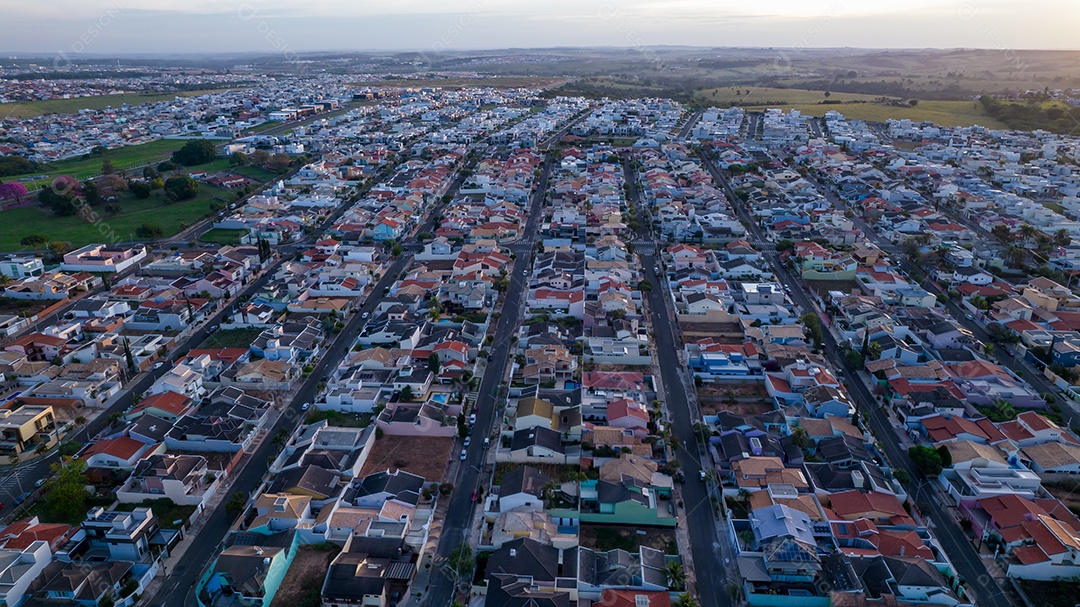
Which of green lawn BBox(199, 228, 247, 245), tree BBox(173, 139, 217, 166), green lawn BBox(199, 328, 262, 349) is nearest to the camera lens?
green lawn BBox(199, 328, 262, 349)

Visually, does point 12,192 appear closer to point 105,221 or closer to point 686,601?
point 105,221

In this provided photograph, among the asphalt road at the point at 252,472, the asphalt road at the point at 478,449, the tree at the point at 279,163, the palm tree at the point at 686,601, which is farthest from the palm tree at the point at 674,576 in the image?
the tree at the point at 279,163

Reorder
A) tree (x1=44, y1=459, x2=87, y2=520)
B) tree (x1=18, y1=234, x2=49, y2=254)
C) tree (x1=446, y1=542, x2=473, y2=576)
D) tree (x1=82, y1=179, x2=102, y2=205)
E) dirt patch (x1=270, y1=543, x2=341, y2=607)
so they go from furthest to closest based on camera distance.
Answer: tree (x1=82, y1=179, x2=102, y2=205) < tree (x1=18, y1=234, x2=49, y2=254) < tree (x1=44, y1=459, x2=87, y2=520) < tree (x1=446, y1=542, x2=473, y2=576) < dirt patch (x1=270, y1=543, x2=341, y2=607)

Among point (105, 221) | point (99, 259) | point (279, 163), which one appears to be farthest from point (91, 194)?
point (279, 163)

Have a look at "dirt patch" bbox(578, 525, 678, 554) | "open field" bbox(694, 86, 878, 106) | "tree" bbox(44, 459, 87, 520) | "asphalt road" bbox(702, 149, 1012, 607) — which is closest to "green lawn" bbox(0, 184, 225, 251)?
"tree" bbox(44, 459, 87, 520)

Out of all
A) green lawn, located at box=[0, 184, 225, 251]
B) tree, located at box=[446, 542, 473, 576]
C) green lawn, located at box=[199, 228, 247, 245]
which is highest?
tree, located at box=[446, 542, 473, 576]

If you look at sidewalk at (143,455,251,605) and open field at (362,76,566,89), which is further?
open field at (362,76,566,89)

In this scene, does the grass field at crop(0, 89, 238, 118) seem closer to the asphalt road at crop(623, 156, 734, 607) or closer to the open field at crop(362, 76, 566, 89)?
the open field at crop(362, 76, 566, 89)

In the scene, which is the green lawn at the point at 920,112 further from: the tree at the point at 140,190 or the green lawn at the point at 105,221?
the tree at the point at 140,190
